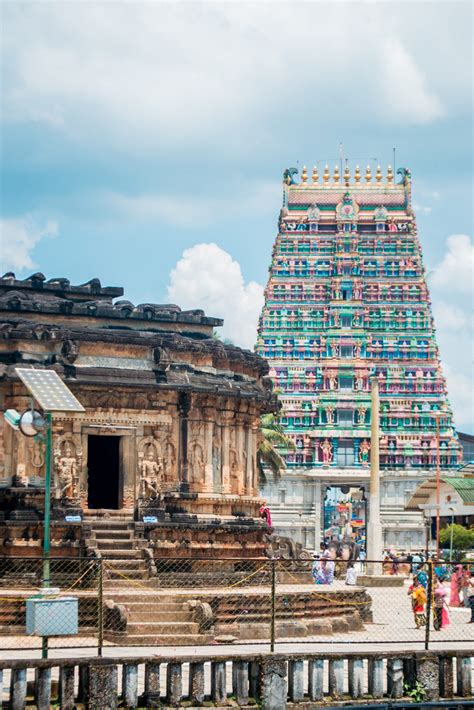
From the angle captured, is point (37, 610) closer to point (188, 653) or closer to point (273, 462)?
point (188, 653)

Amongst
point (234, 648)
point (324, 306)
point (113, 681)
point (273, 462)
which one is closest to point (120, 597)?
point (234, 648)

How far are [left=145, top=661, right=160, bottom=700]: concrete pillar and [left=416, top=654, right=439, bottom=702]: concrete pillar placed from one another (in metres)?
4.29

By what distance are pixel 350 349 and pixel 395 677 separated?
250ft

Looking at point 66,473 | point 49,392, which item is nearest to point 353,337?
point 66,473

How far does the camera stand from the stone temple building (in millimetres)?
31734

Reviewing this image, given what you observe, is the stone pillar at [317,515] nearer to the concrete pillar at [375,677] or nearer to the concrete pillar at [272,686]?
the concrete pillar at [375,677]

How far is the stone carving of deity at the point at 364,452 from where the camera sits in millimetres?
96625

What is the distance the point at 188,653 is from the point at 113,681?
1.42 m

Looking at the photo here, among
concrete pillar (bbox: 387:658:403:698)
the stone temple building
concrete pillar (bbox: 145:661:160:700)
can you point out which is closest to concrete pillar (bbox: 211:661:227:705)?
concrete pillar (bbox: 145:661:160:700)

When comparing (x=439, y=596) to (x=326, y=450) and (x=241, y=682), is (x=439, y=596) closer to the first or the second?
(x=241, y=682)

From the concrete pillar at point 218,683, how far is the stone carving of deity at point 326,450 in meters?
75.7

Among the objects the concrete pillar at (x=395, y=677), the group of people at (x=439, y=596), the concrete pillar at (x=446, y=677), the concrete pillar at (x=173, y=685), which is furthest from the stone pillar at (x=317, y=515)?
the concrete pillar at (x=173, y=685)

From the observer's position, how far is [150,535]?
32156 millimetres

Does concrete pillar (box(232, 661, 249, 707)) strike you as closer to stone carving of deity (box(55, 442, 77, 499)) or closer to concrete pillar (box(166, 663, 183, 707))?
concrete pillar (box(166, 663, 183, 707))
